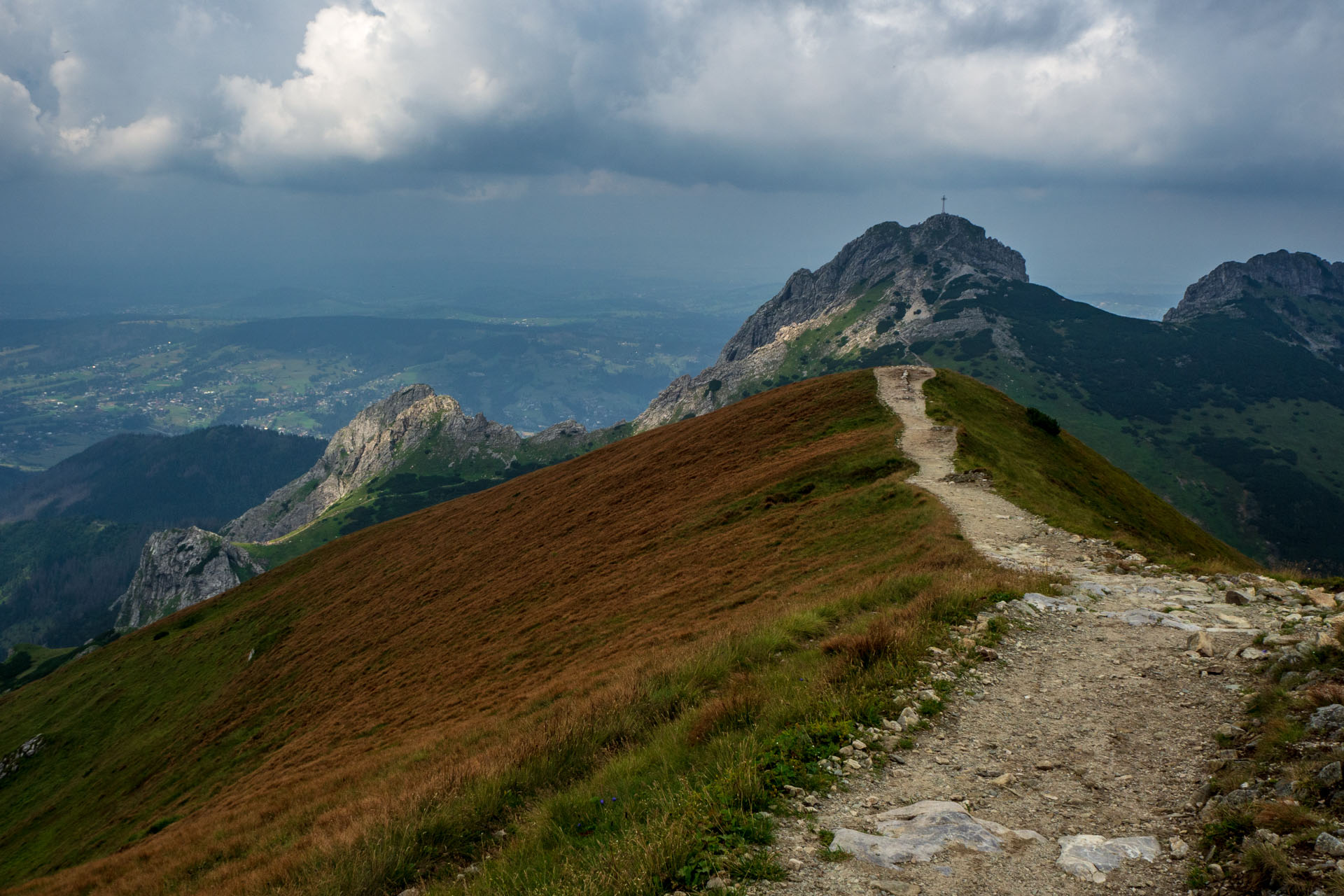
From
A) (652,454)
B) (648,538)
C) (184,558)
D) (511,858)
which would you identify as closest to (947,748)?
(511,858)

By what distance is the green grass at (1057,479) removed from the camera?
28.7 metres

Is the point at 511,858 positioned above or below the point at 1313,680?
below

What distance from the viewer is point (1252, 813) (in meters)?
6.73

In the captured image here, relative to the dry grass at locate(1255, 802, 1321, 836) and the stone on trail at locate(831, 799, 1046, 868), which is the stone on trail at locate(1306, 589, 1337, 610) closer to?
the dry grass at locate(1255, 802, 1321, 836)

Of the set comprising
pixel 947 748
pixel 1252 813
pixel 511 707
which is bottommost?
pixel 511 707

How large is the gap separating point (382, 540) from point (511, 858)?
63.2m

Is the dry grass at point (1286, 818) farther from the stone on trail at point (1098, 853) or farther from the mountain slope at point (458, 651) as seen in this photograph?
the mountain slope at point (458, 651)

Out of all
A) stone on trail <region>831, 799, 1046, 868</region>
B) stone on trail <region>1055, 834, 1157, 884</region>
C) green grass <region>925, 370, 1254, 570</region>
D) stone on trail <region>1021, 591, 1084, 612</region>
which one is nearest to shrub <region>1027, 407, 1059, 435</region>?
green grass <region>925, 370, 1254, 570</region>

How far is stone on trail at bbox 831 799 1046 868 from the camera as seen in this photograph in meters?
7.21

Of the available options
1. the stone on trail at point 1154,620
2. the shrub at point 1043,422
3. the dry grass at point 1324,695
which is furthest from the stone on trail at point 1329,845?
the shrub at point 1043,422

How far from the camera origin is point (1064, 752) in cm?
941

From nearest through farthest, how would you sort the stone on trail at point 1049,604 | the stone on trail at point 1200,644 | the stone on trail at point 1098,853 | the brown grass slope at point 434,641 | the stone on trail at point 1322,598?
the stone on trail at point 1098,853
the stone on trail at point 1200,644
the stone on trail at point 1322,598
the stone on trail at point 1049,604
the brown grass slope at point 434,641

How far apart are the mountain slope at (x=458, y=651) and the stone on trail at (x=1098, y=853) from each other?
4.82 m

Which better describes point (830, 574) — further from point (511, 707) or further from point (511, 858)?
point (511, 858)
